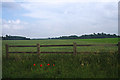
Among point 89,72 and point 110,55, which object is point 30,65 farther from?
point 110,55

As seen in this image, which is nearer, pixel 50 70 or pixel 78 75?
pixel 78 75

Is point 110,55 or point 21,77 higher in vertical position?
point 110,55

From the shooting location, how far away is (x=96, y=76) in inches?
236

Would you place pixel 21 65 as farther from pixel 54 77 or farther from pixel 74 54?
pixel 74 54

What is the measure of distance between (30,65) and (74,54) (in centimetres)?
352

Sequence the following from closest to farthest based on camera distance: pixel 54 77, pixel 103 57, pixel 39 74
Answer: pixel 54 77 → pixel 39 74 → pixel 103 57

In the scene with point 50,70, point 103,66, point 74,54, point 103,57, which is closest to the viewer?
point 50,70

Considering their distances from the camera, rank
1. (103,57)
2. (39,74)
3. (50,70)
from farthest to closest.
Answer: (103,57) < (50,70) < (39,74)

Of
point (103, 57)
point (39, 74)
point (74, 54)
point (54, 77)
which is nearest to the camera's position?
point (54, 77)

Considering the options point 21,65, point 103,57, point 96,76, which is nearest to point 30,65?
point 21,65

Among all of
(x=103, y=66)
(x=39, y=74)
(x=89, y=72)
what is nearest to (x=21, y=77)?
(x=39, y=74)

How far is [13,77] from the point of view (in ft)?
20.2

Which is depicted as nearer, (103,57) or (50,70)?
(50,70)

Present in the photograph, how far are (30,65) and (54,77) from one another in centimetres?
231
